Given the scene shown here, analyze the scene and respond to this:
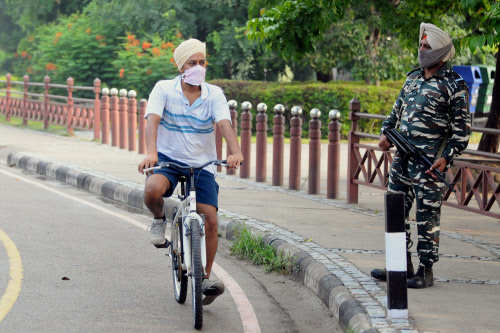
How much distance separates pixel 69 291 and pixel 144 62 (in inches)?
778

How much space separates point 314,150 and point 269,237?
379cm

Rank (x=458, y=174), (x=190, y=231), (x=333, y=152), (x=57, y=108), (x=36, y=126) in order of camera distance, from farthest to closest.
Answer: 1. (x=36, y=126)
2. (x=57, y=108)
3. (x=333, y=152)
4. (x=458, y=174)
5. (x=190, y=231)

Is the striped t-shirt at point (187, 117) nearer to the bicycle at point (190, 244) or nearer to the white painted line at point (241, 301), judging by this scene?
the bicycle at point (190, 244)

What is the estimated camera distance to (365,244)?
8.48 metres

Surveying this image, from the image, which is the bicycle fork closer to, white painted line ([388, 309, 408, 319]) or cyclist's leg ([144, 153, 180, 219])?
cyclist's leg ([144, 153, 180, 219])

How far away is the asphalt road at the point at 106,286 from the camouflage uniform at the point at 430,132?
0.98 meters

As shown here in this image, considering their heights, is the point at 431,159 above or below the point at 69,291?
above

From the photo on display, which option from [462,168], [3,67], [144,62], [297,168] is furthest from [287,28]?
[3,67]

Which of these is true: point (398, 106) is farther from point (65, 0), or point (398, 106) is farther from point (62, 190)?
point (65, 0)

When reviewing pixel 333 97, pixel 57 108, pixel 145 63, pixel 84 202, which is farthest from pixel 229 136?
pixel 145 63

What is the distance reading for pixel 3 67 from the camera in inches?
1826

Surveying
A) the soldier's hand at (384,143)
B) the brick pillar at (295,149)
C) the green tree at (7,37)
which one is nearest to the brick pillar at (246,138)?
the brick pillar at (295,149)

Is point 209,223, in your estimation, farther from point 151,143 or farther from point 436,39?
point 436,39

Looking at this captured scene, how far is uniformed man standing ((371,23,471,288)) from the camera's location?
21.3ft
